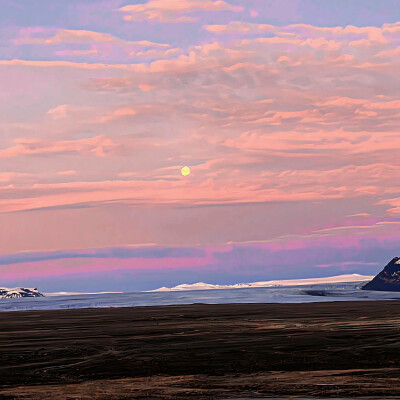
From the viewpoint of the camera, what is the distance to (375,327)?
50.2 meters

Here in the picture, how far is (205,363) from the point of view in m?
Result: 31.9

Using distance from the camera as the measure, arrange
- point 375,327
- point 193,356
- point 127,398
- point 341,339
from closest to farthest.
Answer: point 127,398 < point 193,356 < point 341,339 < point 375,327

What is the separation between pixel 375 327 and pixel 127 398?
31630 millimetres

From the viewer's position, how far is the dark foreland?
23.8 meters

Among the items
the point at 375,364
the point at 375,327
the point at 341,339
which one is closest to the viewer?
the point at 375,364

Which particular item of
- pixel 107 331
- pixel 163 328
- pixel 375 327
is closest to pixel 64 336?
pixel 107 331

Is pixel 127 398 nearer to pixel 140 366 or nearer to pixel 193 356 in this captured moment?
pixel 140 366

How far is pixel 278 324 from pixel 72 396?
119 ft

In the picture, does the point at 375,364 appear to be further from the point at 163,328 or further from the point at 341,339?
the point at 163,328

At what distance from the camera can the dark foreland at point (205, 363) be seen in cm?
2375

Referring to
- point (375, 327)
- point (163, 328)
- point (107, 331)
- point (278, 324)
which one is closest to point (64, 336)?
point (107, 331)

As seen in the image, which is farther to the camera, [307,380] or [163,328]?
[163,328]

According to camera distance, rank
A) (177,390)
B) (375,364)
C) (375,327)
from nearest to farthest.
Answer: (177,390) → (375,364) → (375,327)

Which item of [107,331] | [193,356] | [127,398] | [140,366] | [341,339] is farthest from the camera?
[107,331]
